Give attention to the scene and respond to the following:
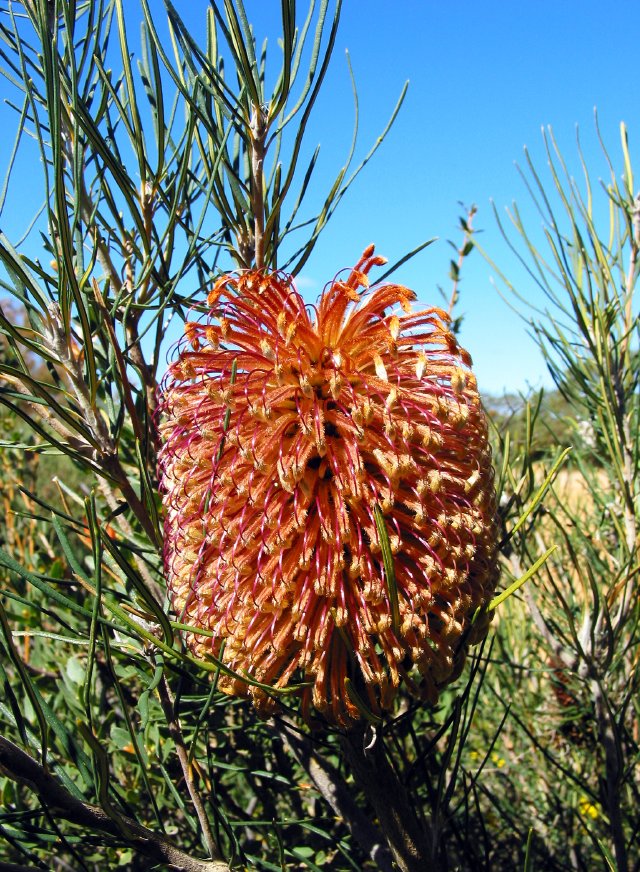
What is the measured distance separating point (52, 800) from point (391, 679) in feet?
1.17

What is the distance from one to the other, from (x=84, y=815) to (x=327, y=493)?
398 millimetres

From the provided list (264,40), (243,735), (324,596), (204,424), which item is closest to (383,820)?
(324,596)

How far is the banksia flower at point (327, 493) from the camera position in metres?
0.74

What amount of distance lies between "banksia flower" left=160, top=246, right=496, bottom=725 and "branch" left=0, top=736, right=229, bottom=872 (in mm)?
167

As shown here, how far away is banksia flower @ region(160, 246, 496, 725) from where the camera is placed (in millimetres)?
744

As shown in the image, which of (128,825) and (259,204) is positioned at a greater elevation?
(259,204)

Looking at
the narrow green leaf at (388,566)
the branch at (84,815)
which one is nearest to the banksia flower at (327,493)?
the narrow green leaf at (388,566)

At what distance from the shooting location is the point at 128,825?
649mm

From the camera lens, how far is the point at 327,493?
2.58 feet

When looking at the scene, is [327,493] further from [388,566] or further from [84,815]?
[84,815]

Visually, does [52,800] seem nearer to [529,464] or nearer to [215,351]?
[215,351]

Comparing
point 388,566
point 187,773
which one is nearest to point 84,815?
point 187,773

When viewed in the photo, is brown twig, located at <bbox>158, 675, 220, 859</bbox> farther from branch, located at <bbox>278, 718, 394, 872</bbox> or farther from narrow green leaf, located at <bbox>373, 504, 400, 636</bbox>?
narrow green leaf, located at <bbox>373, 504, 400, 636</bbox>

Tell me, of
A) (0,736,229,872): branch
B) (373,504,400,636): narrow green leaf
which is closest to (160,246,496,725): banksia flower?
(373,504,400,636): narrow green leaf
